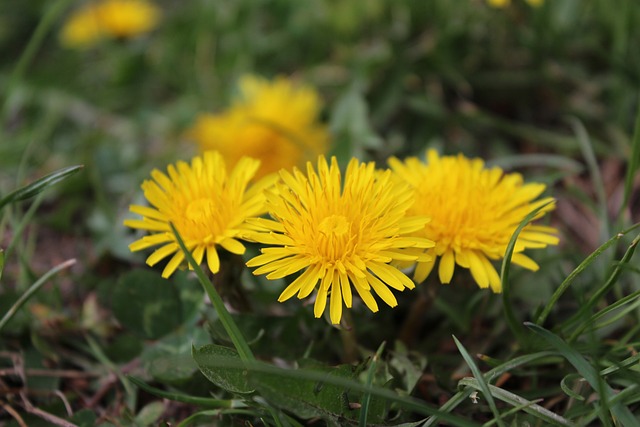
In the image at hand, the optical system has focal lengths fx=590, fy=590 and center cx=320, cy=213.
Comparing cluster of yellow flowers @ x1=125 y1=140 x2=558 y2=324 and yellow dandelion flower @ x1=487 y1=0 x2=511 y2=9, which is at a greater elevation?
yellow dandelion flower @ x1=487 y1=0 x2=511 y2=9

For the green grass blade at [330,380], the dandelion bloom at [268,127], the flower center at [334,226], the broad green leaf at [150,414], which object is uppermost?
the dandelion bloom at [268,127]

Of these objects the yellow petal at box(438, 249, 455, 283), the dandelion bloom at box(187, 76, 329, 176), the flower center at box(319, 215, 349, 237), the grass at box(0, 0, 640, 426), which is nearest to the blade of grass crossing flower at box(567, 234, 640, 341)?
the grass at box(0, 0, 640, 426)

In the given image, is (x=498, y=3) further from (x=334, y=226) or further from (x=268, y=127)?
(x=334, y=226)

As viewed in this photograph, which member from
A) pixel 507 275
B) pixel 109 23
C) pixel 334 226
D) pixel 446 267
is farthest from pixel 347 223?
pixel 109 23

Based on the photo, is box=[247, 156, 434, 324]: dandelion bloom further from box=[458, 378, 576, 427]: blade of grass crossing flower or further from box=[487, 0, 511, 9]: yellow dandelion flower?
box=[487, 0, 511, 9]: yellow dandelion flower

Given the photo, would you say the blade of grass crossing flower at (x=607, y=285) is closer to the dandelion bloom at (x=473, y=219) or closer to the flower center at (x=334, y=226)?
the dandelion bloom at (x=473, y=219)

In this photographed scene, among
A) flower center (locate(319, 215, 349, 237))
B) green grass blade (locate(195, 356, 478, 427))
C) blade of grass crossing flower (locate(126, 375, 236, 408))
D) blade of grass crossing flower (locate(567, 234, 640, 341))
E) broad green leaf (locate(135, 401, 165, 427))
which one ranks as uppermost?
flower center (locate(319, 215, 349, 237))

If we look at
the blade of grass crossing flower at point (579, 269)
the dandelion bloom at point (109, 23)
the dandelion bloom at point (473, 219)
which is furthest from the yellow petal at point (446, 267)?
the dandelion bloom at point (109, 23)

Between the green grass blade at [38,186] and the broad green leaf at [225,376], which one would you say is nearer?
the broad green leaf at [225,376]
